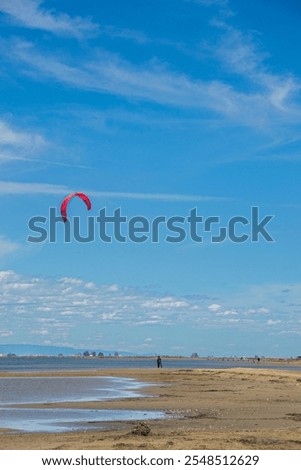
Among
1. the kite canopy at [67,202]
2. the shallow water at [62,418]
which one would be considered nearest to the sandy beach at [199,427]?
the shallow water at [62,418]

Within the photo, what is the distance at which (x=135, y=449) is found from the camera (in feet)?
53.3

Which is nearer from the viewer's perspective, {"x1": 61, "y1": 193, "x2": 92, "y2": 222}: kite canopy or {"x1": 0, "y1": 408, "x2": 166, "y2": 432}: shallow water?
{"x1": 0, "y1": 408, "x2": 166, "y2": 432}: shallow water

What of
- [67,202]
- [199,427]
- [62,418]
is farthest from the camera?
[67,202]

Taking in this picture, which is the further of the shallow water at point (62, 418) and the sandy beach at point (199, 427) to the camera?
the shallow water at point (62, 418)

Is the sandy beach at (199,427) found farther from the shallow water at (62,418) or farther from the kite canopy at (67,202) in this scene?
the kite canopy at (67,202)

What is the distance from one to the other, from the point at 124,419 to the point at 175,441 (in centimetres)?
763

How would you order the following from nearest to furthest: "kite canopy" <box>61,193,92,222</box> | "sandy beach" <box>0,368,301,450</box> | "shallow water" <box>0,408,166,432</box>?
"sandy beach" <box>0,368,301,450</box>, "shallow water" <box>0,408,166,432</box>, "kite canopy" <box>61,193,92,222</box>

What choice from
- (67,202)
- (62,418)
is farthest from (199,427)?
(67,202)

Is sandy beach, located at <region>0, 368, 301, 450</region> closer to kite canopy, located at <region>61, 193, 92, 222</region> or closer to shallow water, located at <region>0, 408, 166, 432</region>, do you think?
shallow water, located at <region>0, 408, 166, 432</region>

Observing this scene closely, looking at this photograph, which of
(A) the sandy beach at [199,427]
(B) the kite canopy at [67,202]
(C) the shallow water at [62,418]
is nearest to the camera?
(A) the sandy beach at [199,427]

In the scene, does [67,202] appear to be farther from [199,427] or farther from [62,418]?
[199,427]

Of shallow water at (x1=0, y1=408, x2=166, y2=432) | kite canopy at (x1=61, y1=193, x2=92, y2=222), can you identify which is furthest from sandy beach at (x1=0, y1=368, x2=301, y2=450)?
kite canopy at (x1=61, y1=193, x2=92, y2=222)
